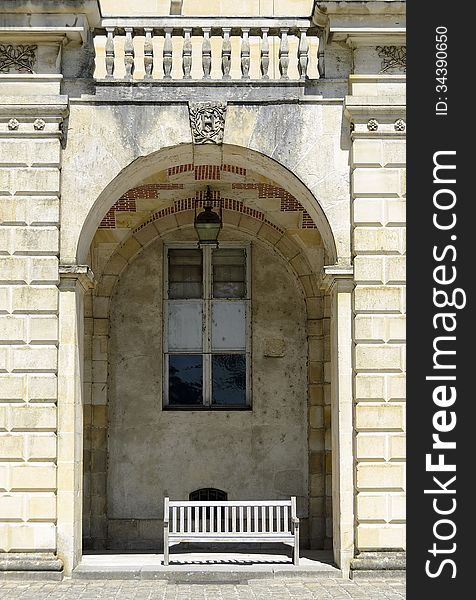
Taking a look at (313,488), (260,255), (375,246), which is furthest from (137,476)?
(375,246)

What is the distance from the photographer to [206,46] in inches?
459

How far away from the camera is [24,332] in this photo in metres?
11.2

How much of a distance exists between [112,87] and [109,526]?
550cm

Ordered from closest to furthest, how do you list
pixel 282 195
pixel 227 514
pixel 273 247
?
pixel 227 514
pixel 282 195
pixel 273 247

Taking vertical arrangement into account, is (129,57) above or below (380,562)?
above

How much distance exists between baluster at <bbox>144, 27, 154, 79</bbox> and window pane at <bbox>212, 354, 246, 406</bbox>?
4304mm

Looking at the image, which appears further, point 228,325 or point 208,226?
point 228,325

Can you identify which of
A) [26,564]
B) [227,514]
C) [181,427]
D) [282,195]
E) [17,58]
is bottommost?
[26,564]

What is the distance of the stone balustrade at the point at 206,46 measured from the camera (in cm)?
1161

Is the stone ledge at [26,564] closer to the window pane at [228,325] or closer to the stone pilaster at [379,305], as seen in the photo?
the stone pilaster at [379,305]

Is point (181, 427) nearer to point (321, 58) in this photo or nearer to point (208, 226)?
point (208, 226)

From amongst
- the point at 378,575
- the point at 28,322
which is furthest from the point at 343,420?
the point at 28,322

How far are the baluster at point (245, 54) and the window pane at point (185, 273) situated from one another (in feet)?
11.9

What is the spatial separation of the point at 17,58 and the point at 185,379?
4878 millimetres
